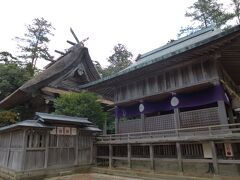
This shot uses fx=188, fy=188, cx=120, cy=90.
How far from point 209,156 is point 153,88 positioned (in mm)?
4653

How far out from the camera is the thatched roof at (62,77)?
14000mm

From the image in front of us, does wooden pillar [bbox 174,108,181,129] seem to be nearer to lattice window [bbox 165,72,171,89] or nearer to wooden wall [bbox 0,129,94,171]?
lattice window [bbox 165,72,171,89]

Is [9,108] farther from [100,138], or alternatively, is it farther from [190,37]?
[190,37]

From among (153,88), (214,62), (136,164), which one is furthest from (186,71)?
(136,164)

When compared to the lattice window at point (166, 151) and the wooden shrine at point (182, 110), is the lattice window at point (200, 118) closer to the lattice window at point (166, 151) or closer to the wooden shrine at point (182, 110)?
the wooden shrine at point (182, 110)

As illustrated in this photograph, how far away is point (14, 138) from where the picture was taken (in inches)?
392

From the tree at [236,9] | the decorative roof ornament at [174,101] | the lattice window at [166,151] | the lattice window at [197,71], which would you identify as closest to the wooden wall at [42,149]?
the lattice window at [166,151]

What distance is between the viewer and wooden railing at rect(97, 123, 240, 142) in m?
7.66

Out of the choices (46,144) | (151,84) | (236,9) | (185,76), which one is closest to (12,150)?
(46,144)

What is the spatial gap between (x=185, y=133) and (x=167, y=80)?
3.08 m

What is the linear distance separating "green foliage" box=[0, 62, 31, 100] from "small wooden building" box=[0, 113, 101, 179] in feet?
30.3

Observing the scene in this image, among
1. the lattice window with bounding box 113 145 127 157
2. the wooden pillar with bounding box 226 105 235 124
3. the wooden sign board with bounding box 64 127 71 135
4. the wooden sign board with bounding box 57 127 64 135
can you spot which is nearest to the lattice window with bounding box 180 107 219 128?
the wooden pillar with bounding box 226 105 235 124

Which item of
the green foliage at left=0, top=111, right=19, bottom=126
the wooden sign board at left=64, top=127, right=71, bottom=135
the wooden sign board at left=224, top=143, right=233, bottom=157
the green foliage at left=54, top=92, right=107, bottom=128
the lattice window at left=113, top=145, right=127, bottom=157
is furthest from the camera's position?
the green foliage at left=0, top=111, right=19, bottom=126

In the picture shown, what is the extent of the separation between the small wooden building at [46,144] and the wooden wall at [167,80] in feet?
10.9
